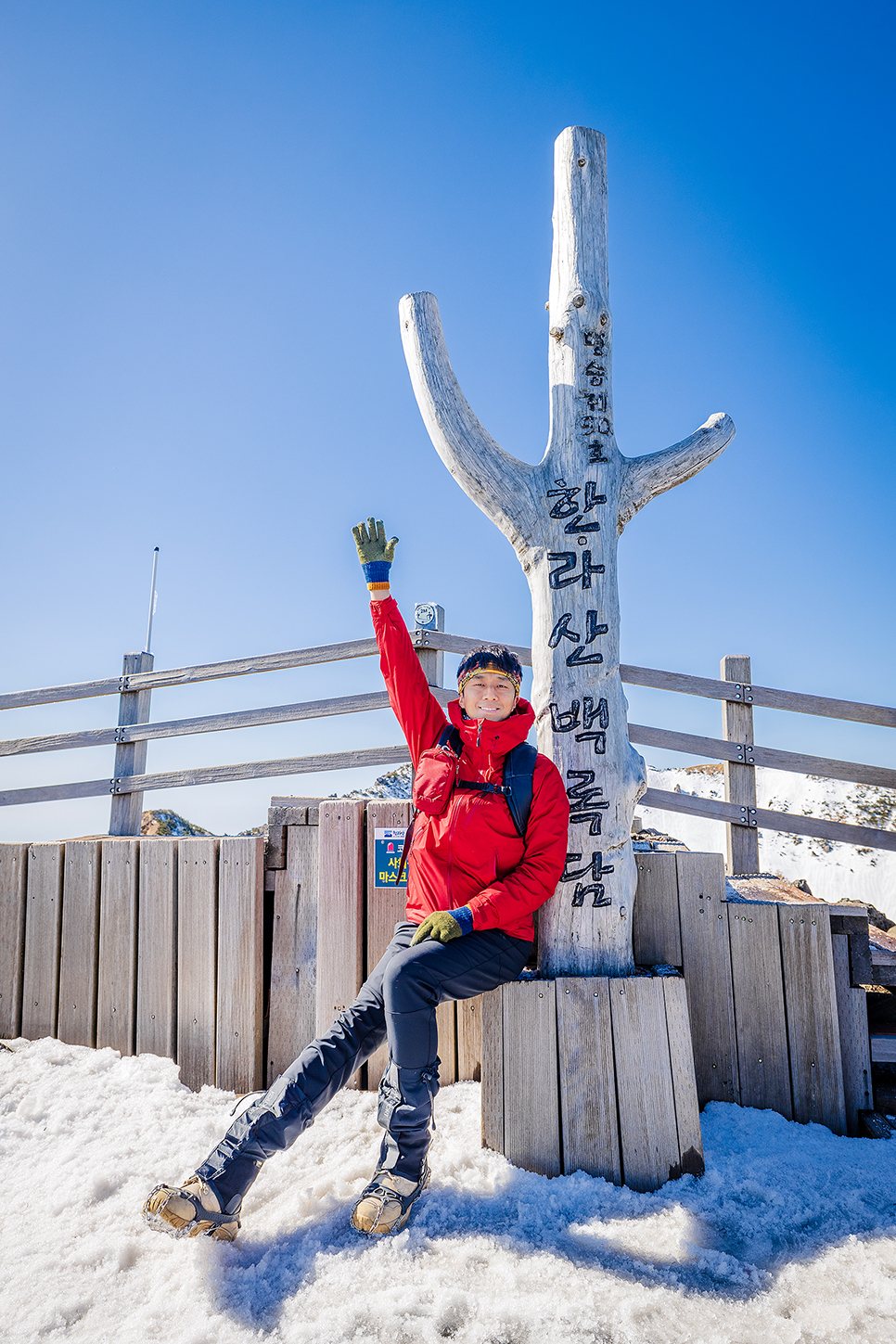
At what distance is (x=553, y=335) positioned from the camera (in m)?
3.41

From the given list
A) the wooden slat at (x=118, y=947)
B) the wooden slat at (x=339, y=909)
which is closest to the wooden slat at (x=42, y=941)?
the wooden slat at (x=118, y=947)

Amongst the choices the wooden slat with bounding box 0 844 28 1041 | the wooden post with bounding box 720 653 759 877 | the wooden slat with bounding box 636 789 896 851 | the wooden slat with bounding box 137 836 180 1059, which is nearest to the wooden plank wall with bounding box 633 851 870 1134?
the wooden slat with bounding box 636 789 896 851

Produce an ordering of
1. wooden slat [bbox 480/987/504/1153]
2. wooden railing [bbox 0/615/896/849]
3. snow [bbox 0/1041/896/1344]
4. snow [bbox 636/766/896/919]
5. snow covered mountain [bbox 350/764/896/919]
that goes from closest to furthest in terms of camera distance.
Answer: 1. snow [bbox 0/1041/896/1344]
2. wooden slat [bbox 480/987/504/1153]
3. wooden railing [bbox 0/615/896/849]
4. snow covered mountain [bbox 350/764/896/919]
5. snow [bbox 636/766/896/919]

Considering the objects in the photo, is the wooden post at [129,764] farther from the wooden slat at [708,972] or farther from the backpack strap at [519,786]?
the wooden slat at [708,972]

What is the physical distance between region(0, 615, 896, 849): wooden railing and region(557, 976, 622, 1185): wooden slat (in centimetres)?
246

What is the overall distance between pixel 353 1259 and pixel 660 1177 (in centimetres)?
112

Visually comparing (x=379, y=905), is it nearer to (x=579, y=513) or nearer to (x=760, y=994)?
(x=760, y=994)

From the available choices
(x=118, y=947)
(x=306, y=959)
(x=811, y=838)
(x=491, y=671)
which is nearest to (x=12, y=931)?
(x=118, y=947)

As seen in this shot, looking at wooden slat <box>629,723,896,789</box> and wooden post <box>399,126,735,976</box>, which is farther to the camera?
wooden slat <box>629,723,896,789</box>

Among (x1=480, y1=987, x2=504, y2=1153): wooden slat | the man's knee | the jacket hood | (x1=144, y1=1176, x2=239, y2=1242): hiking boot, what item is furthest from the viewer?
the jacket hood

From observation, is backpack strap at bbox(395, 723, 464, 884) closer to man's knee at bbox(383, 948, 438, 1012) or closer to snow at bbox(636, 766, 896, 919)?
man's knee at bbox(383, 948, 438, 1012)

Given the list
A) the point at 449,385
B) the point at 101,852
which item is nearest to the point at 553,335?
the point at 449,385

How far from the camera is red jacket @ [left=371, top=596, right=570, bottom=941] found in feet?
8.50

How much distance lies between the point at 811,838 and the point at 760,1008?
6.39 meters
